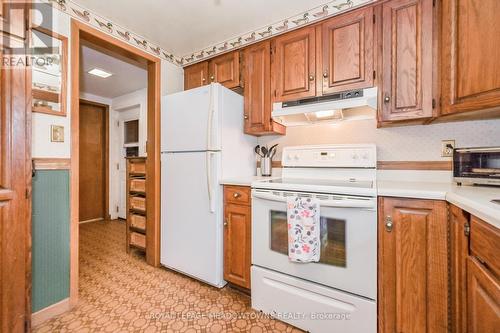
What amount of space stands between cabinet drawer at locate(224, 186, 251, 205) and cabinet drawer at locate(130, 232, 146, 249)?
1.28 meters

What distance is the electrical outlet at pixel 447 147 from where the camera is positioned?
157 cm

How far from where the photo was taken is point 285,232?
152cm

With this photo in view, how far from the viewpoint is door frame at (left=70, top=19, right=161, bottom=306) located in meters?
1.66

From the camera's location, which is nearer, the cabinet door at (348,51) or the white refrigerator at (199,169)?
the cabinet door at (348,51)

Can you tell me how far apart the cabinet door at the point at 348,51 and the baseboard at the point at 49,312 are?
2.52m

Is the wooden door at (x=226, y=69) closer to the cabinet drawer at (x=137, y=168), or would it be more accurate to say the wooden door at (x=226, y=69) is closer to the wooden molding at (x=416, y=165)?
the cabinet drawer at (x=137, y=168)

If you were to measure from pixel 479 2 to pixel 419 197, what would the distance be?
3.41 feet

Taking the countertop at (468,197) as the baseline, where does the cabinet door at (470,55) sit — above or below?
above

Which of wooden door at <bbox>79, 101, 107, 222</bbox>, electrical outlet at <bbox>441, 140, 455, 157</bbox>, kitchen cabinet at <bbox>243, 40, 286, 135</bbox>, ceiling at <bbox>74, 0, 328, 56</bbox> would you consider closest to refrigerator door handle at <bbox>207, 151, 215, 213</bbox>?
kitchen cabinet at <bbox>243, 40, 286, 135</bbox>

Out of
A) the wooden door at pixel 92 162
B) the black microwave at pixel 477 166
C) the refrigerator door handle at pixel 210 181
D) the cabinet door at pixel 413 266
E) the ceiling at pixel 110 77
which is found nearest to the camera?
the cabinet door at pixel 413 266

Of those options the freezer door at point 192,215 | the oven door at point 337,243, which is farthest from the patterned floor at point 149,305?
the oven door at point 337,243

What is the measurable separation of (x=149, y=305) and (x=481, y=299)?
1942mm

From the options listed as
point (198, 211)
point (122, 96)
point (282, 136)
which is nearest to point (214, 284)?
point (198, 211)

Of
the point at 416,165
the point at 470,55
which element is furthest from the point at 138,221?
the point at 470,55
